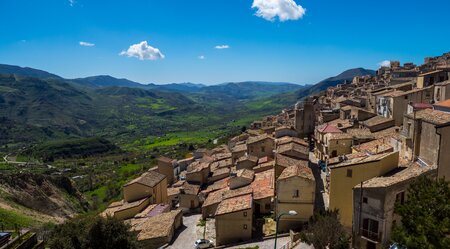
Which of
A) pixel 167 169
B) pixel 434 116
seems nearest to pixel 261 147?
pixel 167 169

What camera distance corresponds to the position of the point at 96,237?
69.6 ft

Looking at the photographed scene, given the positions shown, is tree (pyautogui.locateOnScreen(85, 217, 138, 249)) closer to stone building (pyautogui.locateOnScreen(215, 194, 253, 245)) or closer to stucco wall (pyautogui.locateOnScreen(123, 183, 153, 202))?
stone building (pyautogui.locateOnScreen(215, 194, 253, 245))

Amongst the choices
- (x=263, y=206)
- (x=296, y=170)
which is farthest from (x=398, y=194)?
(x=263, y=206)

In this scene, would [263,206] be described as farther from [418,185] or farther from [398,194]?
[418,185]

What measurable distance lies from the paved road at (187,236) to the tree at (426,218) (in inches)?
812

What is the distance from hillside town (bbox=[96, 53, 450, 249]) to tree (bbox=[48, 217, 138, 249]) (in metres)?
9.90

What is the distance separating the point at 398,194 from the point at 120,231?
56.4 feet

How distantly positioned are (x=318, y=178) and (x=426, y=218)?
25.0 metres

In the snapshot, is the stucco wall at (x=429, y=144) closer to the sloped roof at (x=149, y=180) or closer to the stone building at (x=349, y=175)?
the stone building at (x=349, y=175)

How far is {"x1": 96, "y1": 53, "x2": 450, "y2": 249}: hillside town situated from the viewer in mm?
22141

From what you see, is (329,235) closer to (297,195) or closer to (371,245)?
(371,245)

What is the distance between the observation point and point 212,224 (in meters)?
36.5

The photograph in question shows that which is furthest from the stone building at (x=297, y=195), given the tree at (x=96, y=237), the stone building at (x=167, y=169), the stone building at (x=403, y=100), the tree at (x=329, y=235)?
the stone building at (x=167, y=169)

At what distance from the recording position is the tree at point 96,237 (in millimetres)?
21094
